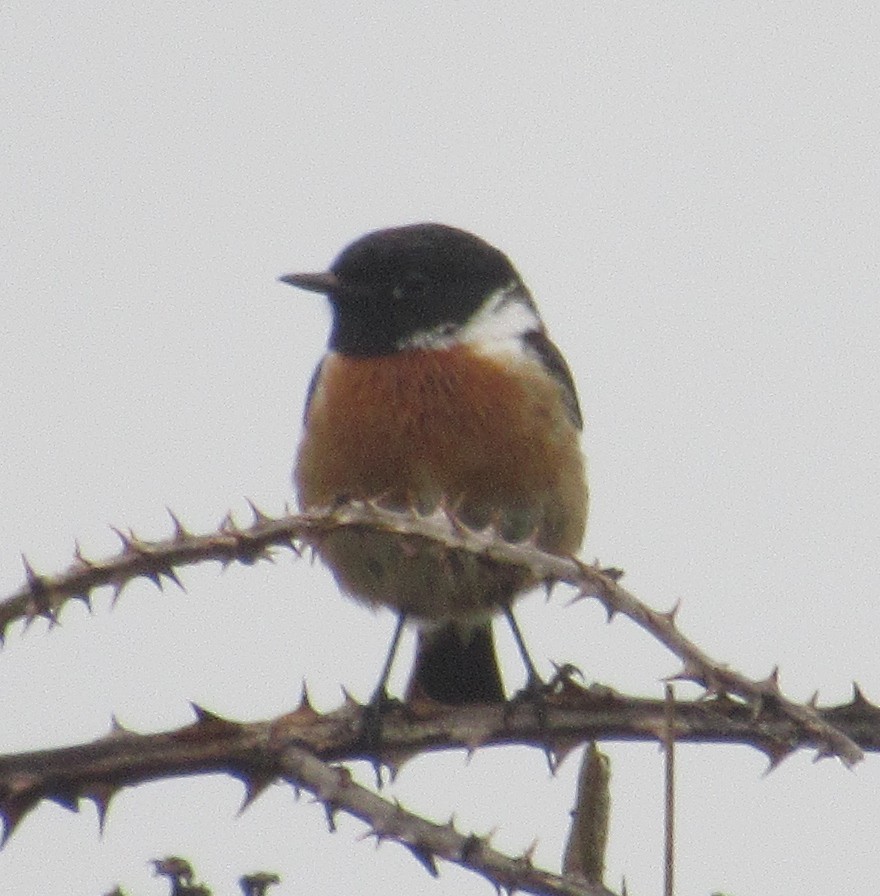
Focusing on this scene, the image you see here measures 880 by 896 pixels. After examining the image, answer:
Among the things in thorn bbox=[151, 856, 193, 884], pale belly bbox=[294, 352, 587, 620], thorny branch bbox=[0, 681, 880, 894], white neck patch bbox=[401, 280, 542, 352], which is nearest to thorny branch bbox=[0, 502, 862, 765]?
thorny branch bbox=[0, 681, 880, 894]

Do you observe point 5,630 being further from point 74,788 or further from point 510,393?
point 510,393

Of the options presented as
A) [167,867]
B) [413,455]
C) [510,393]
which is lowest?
[167,867]

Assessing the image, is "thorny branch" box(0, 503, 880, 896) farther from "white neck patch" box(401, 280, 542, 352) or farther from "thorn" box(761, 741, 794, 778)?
"white neck patch" box(401, 280, 542, 352)

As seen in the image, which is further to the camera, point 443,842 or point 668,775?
point 443,842

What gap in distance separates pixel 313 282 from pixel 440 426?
0.88m

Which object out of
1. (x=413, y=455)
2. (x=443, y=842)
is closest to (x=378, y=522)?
(x=443, y=842)

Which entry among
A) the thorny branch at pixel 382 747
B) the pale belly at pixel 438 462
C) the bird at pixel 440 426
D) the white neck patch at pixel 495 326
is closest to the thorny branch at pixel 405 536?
the thorny branch at pixel 382 747

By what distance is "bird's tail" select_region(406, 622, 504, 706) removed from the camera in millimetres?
5312

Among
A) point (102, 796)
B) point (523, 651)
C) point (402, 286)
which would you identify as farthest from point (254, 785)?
point (402, 286)

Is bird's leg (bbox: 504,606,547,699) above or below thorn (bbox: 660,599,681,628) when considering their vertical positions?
above

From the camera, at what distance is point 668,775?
1277 millimetres

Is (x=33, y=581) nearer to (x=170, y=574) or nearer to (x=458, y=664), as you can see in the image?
(x=170, y=574)

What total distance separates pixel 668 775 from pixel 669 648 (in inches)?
5.5

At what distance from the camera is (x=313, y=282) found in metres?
5.45
